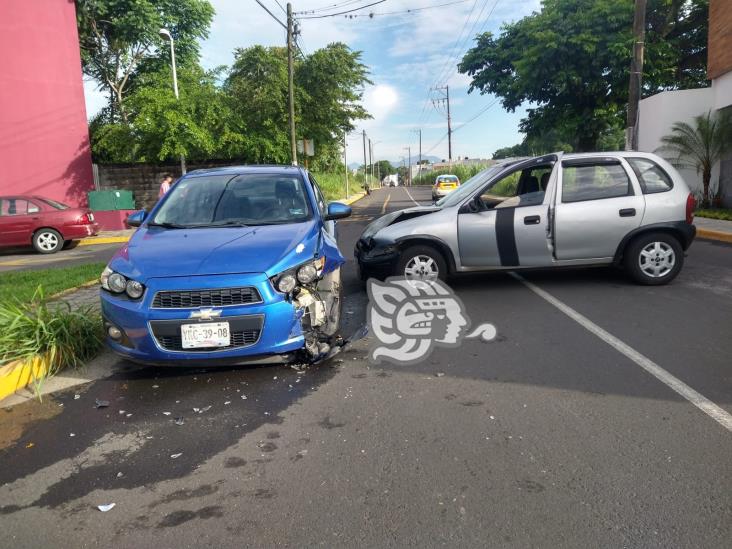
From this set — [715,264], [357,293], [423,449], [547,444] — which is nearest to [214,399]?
[423,449]

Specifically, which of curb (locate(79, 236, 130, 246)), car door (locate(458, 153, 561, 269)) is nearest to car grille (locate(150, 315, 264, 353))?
car door (locate(458, 153, 561, 269))

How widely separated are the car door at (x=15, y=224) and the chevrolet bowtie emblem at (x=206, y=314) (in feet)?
39.6

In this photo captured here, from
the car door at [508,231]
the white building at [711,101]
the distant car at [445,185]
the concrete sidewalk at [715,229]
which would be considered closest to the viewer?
the car door at [508,231]

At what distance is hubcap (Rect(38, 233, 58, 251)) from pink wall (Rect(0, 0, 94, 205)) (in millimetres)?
5533

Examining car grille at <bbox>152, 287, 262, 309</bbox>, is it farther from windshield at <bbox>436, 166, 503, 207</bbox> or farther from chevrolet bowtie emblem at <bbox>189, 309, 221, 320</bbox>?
windshield at <bbox>436, 166, 503, 207</bbox>

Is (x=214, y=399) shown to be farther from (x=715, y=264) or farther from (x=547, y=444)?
(x=715, y=264)

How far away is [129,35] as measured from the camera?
86.6ft

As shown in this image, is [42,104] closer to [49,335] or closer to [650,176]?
[49,335]

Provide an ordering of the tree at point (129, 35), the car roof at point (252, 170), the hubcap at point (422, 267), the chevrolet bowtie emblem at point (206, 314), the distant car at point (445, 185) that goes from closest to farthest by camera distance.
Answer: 1. the chevrolet bowtie emblem at point (206, 314)
2. the car roof at point (252, 170)
3. the hubcap at point (422, 267)
4. the tree at point (129, 35)
5. the distant car at point (445, 185)

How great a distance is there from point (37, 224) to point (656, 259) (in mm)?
13750

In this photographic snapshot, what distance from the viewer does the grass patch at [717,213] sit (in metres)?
13.6

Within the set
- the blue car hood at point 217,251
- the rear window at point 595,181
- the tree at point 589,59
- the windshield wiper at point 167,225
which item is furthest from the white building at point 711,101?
the windshield wiper at point 167,225

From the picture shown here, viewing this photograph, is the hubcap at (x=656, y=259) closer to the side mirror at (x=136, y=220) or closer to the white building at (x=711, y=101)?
the side mirror at (x=136, y=220)

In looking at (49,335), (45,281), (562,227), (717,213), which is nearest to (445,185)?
(717,213)
